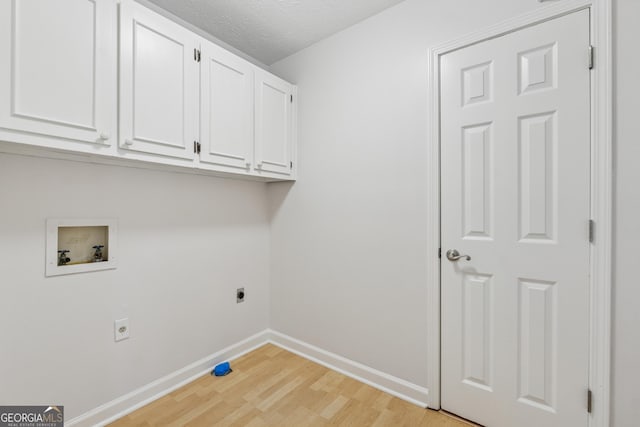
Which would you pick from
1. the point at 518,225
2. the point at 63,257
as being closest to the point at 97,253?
the point at 63,257

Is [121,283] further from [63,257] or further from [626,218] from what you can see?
[626,218]

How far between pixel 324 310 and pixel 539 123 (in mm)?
1835

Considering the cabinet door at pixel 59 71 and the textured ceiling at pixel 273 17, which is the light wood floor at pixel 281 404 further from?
the textured ceiling at pixel 273 17

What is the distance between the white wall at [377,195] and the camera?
1206 millimetres

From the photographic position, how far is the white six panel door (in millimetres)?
1303

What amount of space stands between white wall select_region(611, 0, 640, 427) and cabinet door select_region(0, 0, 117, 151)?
233 cm

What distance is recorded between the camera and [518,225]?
4.73ft

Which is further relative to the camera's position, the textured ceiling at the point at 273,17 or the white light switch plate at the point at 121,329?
the textured ceiling at the point at 273,17
